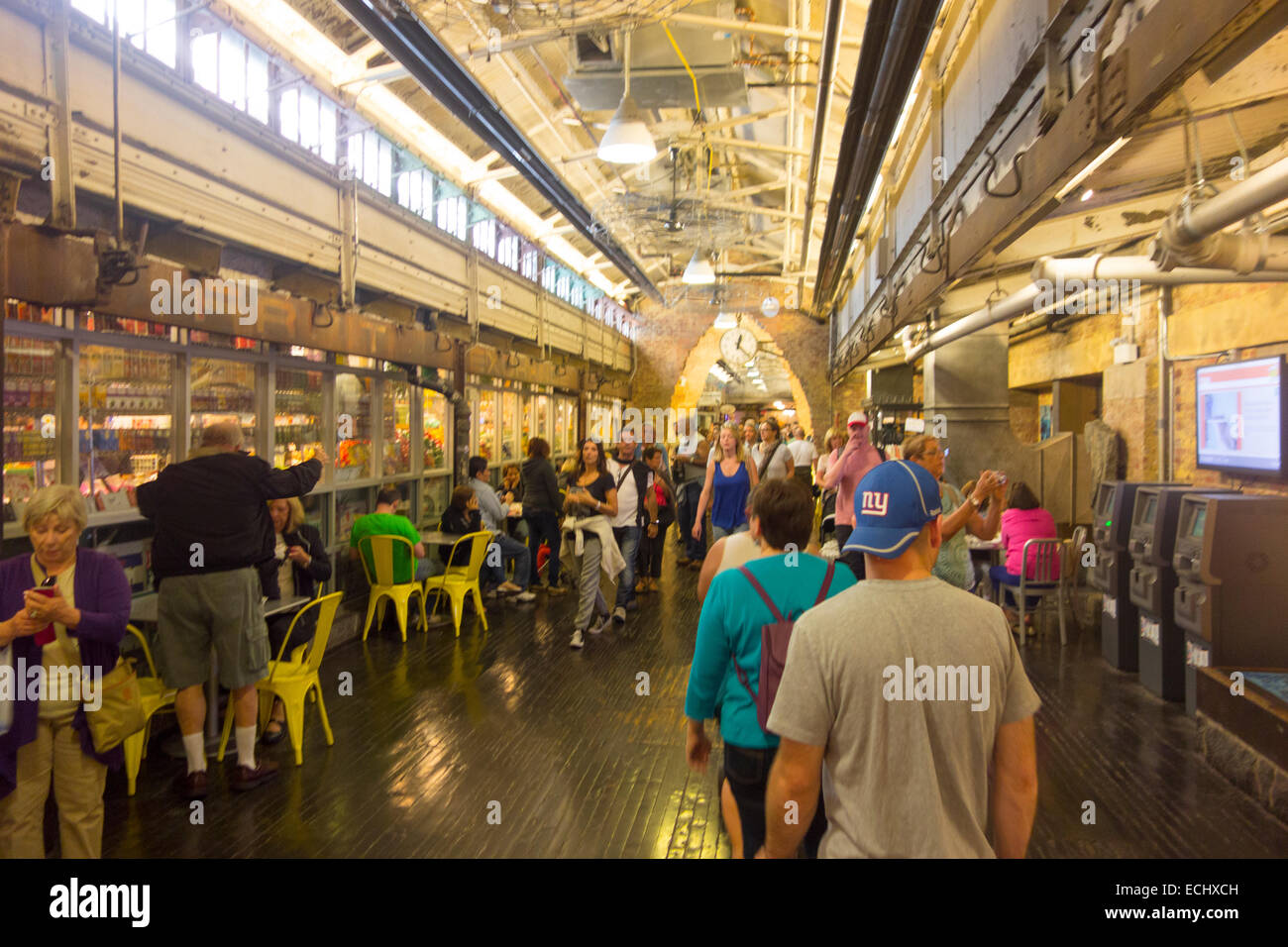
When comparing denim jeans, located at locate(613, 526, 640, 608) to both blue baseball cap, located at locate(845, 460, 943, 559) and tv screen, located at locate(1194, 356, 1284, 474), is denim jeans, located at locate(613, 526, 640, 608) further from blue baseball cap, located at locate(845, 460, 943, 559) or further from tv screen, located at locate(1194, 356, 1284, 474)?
blue baseball cap, located at locate(845, 460, 943, 559)

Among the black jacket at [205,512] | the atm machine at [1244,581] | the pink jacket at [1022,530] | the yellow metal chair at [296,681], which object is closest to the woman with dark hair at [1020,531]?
the pink jacket at [1022,530]

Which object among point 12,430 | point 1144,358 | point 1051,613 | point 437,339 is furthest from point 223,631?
point 1144,358

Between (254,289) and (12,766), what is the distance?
3416 millimetres

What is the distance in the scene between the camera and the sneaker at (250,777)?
12.8ft

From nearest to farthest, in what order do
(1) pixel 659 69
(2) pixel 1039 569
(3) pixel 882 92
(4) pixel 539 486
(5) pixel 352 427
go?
1. (3) pixel 882 92
2. (2) pixel 1039 569
3. (1) pixel 659 69
4. (5) pixel 352 427
5. (4) pixel 539 486

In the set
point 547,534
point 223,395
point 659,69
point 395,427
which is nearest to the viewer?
point 223,395

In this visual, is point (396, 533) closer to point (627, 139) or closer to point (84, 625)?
point (627, 139)

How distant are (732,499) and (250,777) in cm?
435

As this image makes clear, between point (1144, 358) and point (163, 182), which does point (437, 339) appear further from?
point (1144, 358)

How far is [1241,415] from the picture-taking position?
19.3 feet

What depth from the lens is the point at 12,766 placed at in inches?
106

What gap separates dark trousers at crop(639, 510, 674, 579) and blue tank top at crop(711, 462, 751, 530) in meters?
1.88

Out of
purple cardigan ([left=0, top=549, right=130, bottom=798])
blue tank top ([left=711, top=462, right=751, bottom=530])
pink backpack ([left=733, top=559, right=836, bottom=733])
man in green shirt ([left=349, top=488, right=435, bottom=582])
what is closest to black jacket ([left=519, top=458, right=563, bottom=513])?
man in green shirt ([left=349, top=488, right=435, bottom=582])

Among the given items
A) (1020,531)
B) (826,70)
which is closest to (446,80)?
(826,70)
